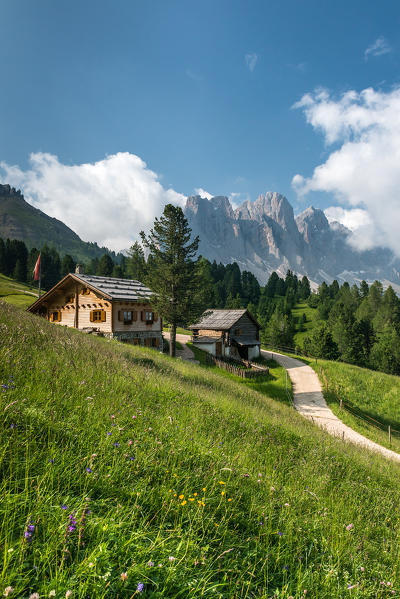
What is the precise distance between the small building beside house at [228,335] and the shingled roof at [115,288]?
38.3 ft

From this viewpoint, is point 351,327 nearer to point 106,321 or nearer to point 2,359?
point 106,321

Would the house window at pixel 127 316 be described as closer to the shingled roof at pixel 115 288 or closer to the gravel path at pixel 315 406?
the shingled roof at pixel 115 288

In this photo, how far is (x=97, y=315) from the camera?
30.6m

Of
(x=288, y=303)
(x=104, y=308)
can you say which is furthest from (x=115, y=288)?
(x=288, y=303)

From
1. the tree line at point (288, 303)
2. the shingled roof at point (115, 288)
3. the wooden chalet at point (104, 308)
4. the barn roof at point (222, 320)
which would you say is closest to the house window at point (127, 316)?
the wooden chalet at point (104, 308)

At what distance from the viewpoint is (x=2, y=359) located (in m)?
4.55

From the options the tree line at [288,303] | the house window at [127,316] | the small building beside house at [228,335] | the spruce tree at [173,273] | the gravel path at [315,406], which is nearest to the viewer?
the gravel path at [315,406]

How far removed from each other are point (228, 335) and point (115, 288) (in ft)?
60.4

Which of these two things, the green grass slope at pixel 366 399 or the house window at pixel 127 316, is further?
the house window at pixel 127 316

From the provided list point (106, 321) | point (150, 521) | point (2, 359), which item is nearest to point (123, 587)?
point (150, 521)

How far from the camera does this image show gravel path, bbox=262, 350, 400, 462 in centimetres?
1606

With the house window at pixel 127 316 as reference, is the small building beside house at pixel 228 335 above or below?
below

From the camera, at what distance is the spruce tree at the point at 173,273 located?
26.6 metres

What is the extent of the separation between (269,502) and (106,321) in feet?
93.3
